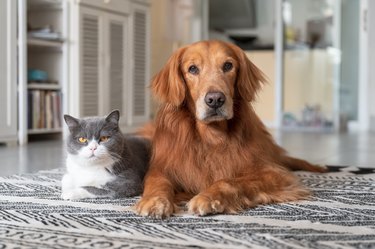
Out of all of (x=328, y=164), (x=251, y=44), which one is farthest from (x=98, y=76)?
(x=251, y=44)


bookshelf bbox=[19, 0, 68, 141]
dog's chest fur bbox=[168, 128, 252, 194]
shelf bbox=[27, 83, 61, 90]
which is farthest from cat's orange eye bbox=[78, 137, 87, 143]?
shelf bbox=[27, 83, 61, 90]

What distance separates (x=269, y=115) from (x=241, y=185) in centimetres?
645

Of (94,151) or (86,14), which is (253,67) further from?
(86,14)

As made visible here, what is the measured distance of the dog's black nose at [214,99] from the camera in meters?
1.99

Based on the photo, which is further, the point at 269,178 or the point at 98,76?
the point at 98,76

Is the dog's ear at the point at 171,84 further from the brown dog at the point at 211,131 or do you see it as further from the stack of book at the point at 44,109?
the stack of book at the point at 44,109

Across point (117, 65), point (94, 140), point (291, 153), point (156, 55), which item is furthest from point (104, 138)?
point (156, 55)

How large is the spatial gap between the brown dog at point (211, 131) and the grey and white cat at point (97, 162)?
0.12 meters

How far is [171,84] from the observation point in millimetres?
2180

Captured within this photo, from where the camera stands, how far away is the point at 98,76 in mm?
5703

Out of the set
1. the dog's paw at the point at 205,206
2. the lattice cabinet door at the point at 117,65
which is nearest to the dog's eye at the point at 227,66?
the dog's paw at the point at 205,206

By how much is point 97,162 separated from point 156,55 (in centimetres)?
586

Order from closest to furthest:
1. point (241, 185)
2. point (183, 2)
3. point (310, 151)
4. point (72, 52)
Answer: point (241, 185) < point (310, 151) < point (72, 52) < point (183, 2)

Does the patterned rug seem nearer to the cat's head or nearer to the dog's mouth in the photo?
the cat's head
